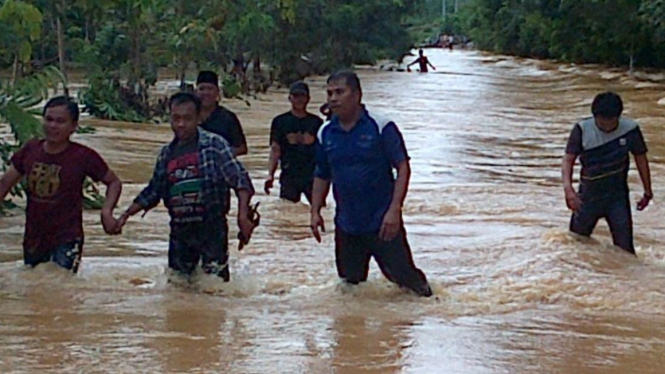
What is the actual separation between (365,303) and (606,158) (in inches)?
100

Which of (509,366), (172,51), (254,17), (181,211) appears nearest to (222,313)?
(181,211)

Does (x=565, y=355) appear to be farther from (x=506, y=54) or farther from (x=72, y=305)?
(x=506, y=54)

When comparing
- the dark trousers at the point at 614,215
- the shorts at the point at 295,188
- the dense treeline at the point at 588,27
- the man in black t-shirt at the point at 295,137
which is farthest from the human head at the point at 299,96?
the dense treeline at the point at 588,27

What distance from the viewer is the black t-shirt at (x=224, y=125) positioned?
963cm

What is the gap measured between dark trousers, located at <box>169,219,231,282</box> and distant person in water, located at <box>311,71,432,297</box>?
62 cm

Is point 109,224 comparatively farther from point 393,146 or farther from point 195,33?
point 195,33

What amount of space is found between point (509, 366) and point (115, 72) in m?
22.4

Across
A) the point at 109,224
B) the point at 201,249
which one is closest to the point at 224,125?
the point at 201,249

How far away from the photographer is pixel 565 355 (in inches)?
243

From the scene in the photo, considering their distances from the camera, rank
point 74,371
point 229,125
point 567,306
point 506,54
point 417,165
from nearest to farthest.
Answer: point 74,371 < point 567,306 < point 229,125 < point 417,165 < point 506,54

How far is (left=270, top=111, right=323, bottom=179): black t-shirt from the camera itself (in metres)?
11.1

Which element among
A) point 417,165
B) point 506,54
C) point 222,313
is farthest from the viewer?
point 506,54

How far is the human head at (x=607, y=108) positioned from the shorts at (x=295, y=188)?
135 inches

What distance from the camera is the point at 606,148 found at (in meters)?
8.83
